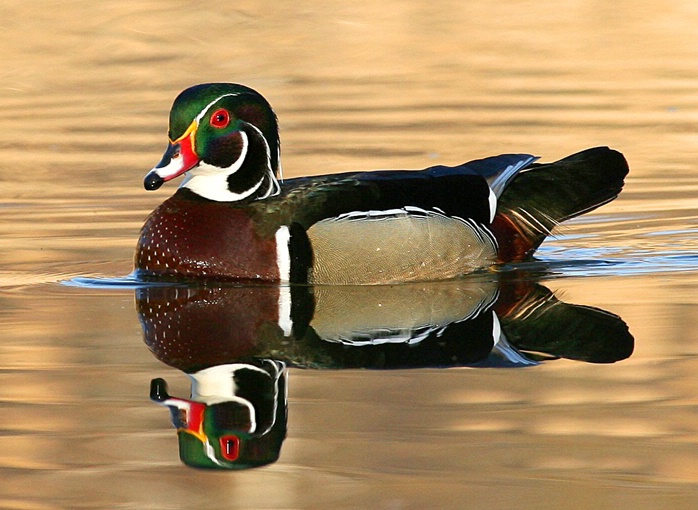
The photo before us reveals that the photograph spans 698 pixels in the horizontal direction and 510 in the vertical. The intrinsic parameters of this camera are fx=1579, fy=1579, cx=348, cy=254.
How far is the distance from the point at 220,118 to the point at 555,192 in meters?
1.97

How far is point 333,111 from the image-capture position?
14875mm

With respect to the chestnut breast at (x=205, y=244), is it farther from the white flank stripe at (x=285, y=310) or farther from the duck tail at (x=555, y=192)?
the duck tail at (x=555, y=192)

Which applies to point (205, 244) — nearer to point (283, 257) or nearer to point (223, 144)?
point (283, 257)

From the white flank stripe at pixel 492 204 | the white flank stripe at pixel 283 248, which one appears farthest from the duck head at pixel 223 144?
the white flank stripe at pixel 492 204

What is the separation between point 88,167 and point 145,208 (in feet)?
5.38

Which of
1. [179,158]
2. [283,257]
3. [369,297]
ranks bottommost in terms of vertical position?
[369,297]

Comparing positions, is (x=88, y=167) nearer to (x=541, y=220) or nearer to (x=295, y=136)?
(x=295, y=136)

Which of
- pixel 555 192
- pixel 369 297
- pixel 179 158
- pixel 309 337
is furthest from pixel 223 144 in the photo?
pixel 555 192

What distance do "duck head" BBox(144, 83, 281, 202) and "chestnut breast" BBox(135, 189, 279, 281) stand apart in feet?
0.47

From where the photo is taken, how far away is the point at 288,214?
8.09 m

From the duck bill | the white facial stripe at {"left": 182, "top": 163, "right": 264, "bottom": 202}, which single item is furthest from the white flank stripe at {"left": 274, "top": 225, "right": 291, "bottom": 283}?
the duck bill

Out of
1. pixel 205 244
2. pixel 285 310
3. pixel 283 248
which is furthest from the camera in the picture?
pixel 205 244

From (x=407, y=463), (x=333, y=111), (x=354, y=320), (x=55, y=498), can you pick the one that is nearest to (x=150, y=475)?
(x=55, y=498)

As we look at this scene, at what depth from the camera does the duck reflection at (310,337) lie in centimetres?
575
